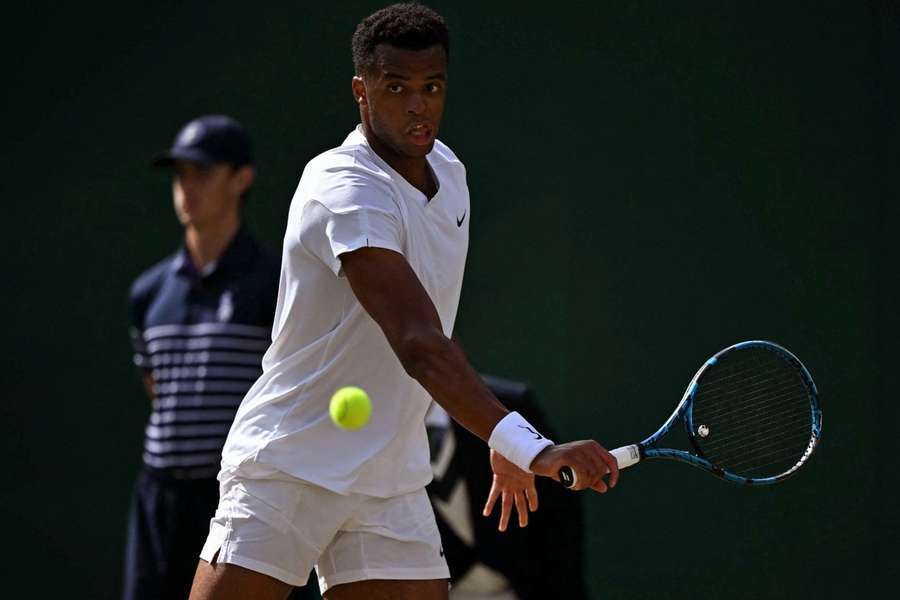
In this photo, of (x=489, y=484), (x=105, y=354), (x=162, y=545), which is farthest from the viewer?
(x=105, y=354)

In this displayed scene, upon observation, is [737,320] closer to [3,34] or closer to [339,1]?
[339,1]

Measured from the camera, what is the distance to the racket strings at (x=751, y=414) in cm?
397

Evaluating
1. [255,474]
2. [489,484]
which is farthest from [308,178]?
[489,484]

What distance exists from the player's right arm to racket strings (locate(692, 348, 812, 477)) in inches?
23.3

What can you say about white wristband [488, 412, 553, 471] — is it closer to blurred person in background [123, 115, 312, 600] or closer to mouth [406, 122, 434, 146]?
mouth [406, 122, 434, 146]

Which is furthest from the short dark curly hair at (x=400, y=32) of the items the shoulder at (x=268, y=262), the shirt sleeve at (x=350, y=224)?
the shoulder at (x=268, y=262)

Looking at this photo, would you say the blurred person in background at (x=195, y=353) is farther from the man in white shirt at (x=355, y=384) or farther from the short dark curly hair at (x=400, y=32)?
the short dark curly hair at (x=400, y=32)

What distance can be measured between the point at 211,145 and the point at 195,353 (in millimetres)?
796

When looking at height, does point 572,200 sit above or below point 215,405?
above

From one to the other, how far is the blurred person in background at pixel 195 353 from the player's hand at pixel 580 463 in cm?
267

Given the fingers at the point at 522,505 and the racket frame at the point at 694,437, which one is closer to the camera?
the racket frame at the point at 694,437

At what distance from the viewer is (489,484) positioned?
532 centimetres

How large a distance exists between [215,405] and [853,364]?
7.50 ft

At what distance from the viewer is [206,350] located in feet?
18.6
